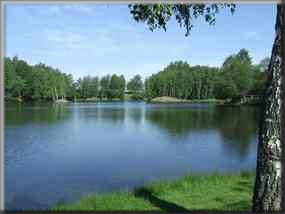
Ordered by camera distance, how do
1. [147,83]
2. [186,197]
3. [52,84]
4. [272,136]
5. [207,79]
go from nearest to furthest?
[272,136], [186,197], [52,84], [207,79], [147,83]

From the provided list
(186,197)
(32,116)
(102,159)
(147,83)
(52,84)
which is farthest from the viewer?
(147,83)

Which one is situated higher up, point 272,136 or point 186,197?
point 272,136

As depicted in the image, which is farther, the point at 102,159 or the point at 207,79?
the point at 207,79

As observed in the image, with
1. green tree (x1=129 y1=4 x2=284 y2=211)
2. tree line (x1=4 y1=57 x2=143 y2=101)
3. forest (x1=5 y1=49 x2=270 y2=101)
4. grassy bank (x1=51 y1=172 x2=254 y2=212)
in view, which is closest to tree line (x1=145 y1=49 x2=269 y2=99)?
forest (x1=5 y1=49 x2=270 y2=101)

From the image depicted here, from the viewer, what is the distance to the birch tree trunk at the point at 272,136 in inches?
199

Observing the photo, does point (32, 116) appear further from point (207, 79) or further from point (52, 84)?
point (207, 79)

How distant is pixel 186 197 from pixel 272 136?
3.24 m

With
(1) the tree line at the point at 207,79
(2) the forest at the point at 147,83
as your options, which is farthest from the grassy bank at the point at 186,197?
(1) the tree line at the point at 207,79

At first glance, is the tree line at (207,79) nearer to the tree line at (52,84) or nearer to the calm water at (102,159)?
the tree line at (52,84)

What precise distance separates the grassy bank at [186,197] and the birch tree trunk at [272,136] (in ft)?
4.56

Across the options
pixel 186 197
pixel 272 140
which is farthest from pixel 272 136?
pixel 186 197

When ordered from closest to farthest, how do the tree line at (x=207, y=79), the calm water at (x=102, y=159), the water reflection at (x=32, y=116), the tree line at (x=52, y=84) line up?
the calm water at (x=102, y=159)
the water reflection at (x=32, y=116)
the tree line at (x=207, y=79)
the tree line at (x=52, y=84)

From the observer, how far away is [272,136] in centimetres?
511

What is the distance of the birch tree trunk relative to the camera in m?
5.07
